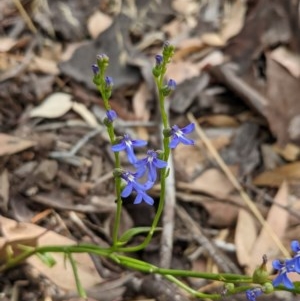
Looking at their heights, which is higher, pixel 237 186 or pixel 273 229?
pixel 237 186

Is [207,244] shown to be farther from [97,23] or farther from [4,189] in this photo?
[97,23]

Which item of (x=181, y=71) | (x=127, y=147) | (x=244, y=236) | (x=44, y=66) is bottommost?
(x=244, y=236)

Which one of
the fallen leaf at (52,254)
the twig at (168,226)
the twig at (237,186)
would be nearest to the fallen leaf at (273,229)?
the twig at (237,186)

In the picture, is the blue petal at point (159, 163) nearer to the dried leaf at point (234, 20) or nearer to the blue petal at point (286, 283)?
the blue petal at point (286, 283)

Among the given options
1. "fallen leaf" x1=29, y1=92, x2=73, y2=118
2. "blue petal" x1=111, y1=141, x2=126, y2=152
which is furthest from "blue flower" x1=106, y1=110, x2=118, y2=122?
"fallen leaf" x1=29, y1=92, x2=73, y2=118

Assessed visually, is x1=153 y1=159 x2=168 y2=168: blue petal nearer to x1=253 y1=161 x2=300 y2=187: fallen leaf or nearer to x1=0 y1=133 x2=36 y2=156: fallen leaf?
x1=0 y1=133 x2=36 y2=156: fallen leaf

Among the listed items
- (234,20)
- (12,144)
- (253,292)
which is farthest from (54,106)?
(253,292)

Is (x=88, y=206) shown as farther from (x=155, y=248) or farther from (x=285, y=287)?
(x=285, y=287)
